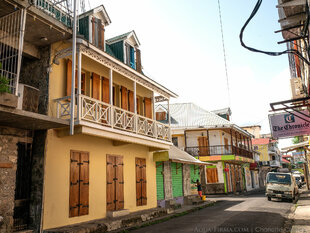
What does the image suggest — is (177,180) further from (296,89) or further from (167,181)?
(296,89)

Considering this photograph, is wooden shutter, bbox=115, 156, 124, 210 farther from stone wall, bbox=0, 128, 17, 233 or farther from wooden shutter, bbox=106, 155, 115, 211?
stone wall, bbox=0, 128, 17, 233

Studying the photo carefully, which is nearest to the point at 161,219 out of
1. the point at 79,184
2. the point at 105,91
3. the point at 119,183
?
the point at 119,183

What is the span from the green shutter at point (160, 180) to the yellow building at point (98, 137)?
506mm

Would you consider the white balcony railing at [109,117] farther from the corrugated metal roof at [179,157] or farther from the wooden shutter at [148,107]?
the corrugated metal roof at [179,157]

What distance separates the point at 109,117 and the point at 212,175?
2056cm

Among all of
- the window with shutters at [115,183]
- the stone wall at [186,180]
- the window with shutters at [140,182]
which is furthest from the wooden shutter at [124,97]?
the stone wall at [186,180]

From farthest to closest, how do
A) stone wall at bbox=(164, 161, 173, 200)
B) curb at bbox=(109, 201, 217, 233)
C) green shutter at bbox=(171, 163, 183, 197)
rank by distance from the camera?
green shutter at bbox=(171, 163, 183, 197)
stone wall at bbox=(164, 161, 173, 200)
curb at bbox=(109, 201, 217, 233)

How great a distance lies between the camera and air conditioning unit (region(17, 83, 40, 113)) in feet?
30.3

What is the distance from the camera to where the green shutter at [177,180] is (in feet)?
59.2

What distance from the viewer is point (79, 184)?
10539 mm

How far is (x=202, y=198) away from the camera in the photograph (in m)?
21.0

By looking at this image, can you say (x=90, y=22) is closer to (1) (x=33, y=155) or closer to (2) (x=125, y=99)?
(2) (x=125, y=99)

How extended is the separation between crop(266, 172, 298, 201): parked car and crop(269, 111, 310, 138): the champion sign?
8.93m

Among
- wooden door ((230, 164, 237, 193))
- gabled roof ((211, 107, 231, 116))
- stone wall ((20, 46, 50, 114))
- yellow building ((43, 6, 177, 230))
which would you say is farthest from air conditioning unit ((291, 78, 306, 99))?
gabled roof ((211, 107, 231, 116))
